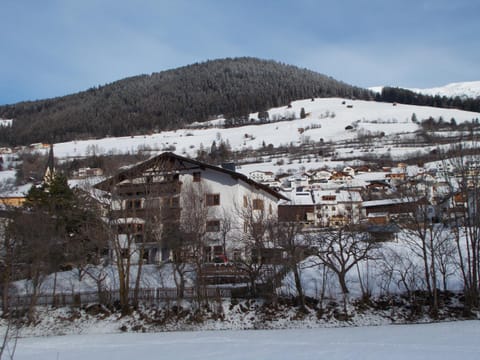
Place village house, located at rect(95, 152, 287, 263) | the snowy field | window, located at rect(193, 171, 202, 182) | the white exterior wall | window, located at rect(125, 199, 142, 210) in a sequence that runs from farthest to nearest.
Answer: window, located at rect(193, 171, 202, 182) < the white exterior wall < window, located at rect(125, 199, 142, 210) < village house, located at rect(95, 152, 287, 263) < the snowy field

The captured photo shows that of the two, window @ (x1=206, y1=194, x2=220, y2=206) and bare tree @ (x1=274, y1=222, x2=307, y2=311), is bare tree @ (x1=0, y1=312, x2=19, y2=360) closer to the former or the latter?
bare tree @ (x1=274, y1=222, x2=307, y2=311)

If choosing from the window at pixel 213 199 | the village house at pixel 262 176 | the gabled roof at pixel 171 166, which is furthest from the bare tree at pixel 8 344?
the village house at pixel 262 176

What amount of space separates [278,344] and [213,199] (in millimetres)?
18863

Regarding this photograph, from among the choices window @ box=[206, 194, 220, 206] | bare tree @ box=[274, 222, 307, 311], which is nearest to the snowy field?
bare tree @ box=[274, 222, 307, 311]

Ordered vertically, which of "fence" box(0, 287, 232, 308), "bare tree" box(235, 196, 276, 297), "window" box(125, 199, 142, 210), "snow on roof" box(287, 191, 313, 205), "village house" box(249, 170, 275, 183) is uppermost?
"village house" box(249, 170, 275, 183)

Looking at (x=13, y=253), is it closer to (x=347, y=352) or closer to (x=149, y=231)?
(x=149, y=231)

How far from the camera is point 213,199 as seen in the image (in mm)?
36969

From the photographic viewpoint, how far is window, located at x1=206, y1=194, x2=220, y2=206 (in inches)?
1449

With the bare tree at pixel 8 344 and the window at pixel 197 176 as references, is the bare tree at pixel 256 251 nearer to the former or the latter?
the window at pixel 197 176

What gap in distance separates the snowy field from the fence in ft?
11.2

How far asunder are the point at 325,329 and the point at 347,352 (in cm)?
612

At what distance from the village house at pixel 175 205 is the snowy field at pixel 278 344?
663 cm

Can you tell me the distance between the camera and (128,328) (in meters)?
25.0

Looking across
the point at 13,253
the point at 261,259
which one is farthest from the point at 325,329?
the point at 13,253
